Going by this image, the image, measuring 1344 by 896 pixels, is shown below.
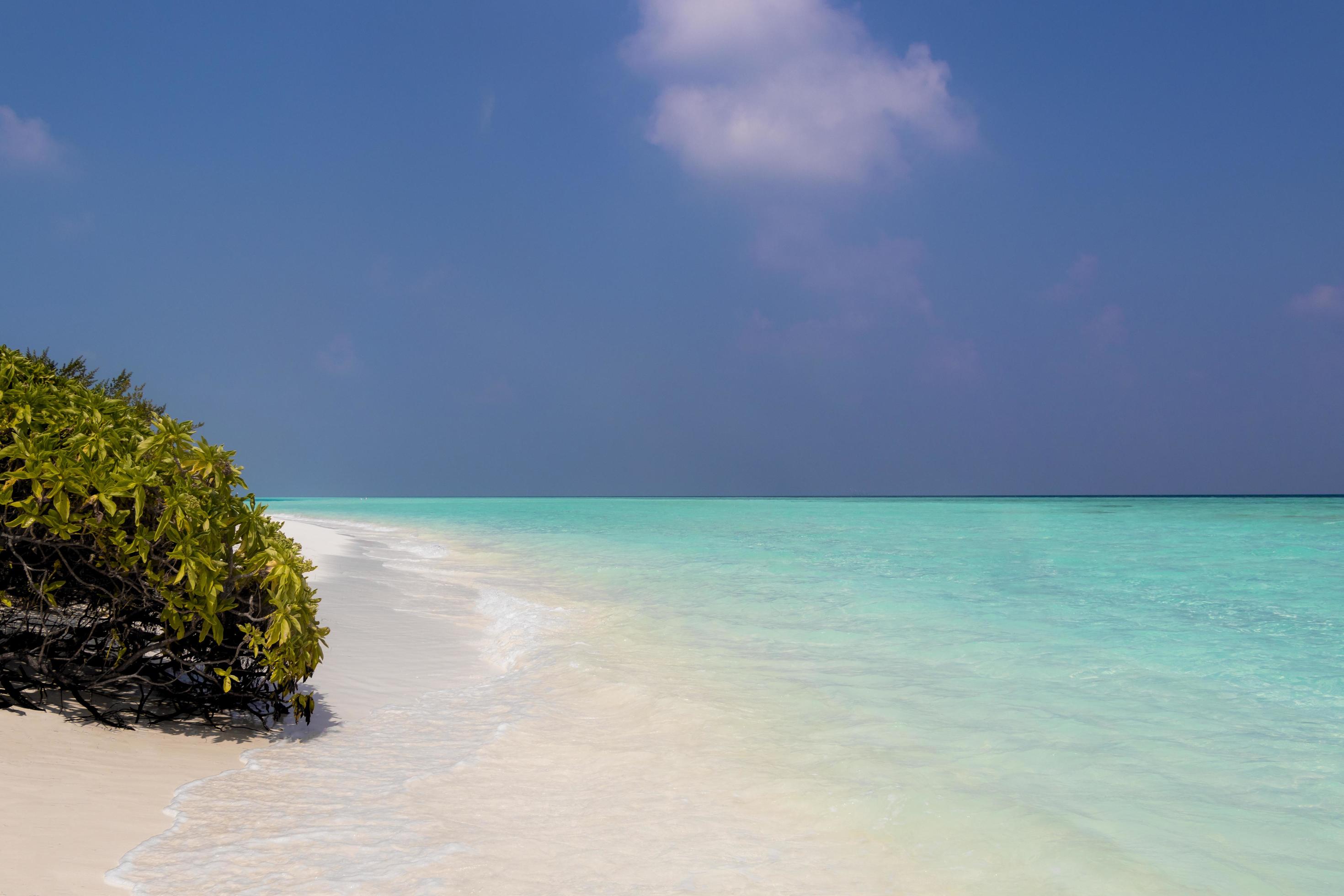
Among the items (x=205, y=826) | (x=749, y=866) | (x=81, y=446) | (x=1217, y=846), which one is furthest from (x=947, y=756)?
(x=81, y=446)

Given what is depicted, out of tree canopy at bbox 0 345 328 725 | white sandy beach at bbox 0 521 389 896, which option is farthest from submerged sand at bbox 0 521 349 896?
tree canopy at bbox 0 345 328 725

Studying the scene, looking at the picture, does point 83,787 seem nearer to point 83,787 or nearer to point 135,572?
point 83,787

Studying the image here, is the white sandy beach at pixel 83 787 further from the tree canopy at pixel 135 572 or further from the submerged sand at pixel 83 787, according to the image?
the tree canopy at pixel 135 572

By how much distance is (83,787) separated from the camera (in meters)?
3.26

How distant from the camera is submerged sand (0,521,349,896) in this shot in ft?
8.56

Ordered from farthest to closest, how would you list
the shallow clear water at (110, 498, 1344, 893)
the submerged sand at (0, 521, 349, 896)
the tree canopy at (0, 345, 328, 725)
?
the tree canopy at (0, 345, 328, 725)
the shallow clear water at (110, 498, 1344, 893)
the submerged sand at (0, 521, 349, 896)

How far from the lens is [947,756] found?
15.3 ft

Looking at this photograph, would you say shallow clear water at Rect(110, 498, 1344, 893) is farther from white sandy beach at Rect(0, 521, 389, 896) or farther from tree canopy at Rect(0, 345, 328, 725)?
tree canopy at Rect(0, 345, 328, 725)

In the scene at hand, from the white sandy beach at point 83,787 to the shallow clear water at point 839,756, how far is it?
0.18 meters

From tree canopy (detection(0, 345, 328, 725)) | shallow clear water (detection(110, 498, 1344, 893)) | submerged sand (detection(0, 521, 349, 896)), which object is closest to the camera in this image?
submerged sand (detection(0, 521, 349, 896))

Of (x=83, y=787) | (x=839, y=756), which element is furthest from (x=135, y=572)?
(x=839, y=756)

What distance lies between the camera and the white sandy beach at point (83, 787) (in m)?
2.61

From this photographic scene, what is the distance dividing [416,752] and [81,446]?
2.40m

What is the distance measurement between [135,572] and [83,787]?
1.00 meters
